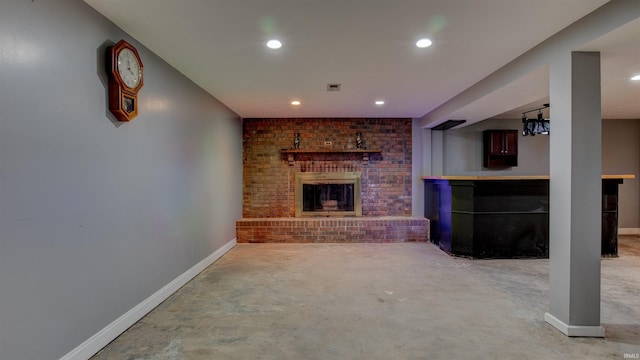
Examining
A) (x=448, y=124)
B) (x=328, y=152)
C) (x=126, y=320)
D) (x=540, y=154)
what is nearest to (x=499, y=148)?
(x=540, y=154)

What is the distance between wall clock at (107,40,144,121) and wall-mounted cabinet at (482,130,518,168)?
6.05m

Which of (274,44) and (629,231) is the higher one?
(274,44)

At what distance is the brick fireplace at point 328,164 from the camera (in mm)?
5988

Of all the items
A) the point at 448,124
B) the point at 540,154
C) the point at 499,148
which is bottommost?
the point at 540,154

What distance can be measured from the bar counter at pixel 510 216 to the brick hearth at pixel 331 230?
1.18 metres

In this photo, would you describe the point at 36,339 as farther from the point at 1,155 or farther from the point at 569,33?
the point at 569,33

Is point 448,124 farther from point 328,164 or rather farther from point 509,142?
point 328,164

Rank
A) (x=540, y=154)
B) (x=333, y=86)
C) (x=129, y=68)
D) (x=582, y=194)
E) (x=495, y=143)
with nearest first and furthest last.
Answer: (x=582, y=194)
(x=129, y=68)
(x=333, y=86)
(x=495, y=143)
(x=540, y=154)

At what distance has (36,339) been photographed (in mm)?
1639

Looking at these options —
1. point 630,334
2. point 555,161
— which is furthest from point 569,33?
point 630,334

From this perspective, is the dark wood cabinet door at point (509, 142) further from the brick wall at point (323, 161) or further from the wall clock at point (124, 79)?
the wall clock at point (124, 79)

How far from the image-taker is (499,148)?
6.07 metres

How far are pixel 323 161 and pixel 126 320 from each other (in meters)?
4.27

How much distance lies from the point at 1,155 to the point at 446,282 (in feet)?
12.5
